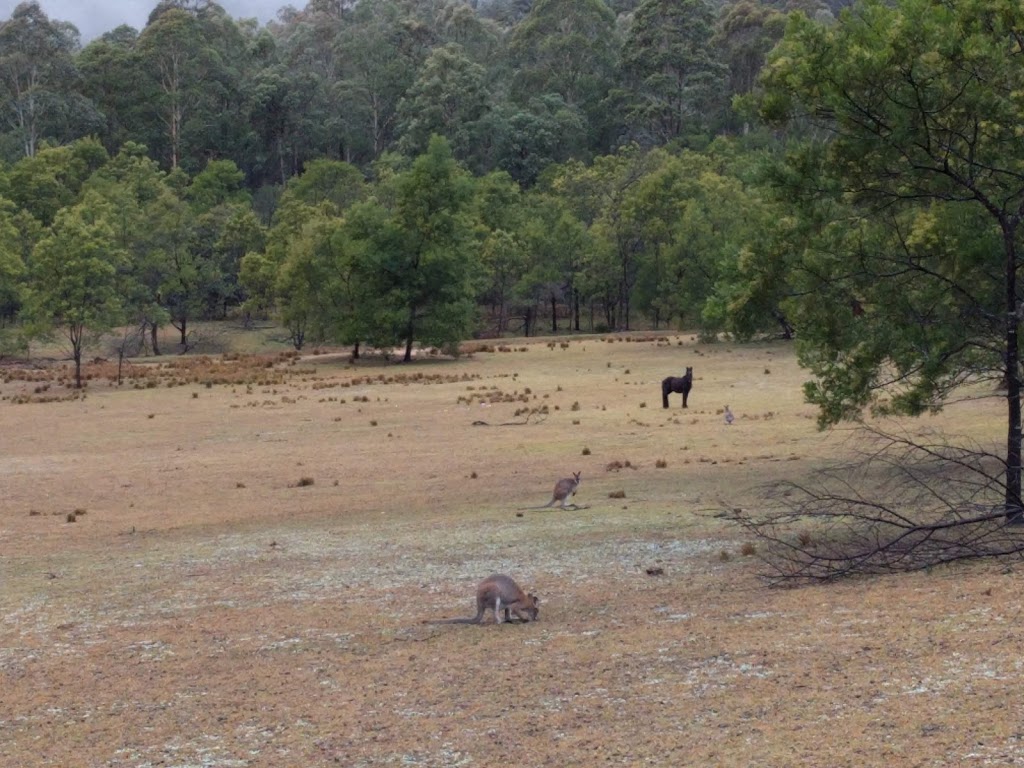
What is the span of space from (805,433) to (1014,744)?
19.3 m

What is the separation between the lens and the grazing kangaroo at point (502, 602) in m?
10.3

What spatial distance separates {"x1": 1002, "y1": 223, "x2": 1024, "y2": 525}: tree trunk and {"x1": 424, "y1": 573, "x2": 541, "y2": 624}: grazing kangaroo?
15.2 ft

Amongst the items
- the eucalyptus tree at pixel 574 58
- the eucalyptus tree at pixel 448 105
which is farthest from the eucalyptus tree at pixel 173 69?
the eucalyptus tree at pixel 574 58

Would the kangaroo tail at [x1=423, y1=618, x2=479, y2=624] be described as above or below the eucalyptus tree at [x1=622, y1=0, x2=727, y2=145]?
below

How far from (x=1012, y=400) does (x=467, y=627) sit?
6.34 meters

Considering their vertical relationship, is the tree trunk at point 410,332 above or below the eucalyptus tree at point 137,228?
below

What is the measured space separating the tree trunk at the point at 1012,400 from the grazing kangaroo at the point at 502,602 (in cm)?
463

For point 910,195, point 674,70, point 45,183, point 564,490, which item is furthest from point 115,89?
point 910,195

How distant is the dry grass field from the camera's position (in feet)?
23.6

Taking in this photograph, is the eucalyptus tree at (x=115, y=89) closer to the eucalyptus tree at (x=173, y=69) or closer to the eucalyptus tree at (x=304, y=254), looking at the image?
the eucalyptus tree at (x=173, y=69)

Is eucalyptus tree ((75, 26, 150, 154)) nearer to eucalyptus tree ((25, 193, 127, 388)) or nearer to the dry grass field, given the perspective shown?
eucalyptus tree ((25, 193, 127, 388))

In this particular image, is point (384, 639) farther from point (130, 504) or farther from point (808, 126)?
point (130, 504)

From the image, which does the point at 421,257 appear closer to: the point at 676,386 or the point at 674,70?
the point at 676,386

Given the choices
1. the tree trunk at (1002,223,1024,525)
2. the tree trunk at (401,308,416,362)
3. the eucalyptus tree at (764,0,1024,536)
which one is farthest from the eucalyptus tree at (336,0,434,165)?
the tree trunk at (1002,223,1024,525)
